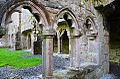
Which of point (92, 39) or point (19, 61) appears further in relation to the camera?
point (19, 61)

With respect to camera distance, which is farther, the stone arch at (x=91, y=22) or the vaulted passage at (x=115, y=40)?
the vaulted passage at (x=115, y=40)

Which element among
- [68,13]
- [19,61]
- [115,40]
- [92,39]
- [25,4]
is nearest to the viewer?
[25,4]

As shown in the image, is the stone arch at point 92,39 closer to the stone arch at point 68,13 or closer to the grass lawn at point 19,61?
the stone arch at point 68,13

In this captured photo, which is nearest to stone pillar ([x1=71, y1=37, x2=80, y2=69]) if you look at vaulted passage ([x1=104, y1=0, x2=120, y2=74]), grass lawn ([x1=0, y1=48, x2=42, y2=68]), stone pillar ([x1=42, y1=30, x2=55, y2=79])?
stone pillar ([x1=42, y1=30, x2=55, y2=79])

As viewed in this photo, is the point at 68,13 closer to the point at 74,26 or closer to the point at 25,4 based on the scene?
the point at 74,26

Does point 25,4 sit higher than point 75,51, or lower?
higher

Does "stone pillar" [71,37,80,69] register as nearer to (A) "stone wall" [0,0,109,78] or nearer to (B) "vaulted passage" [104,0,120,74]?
(A) "stone wall" [0,0,109,78]

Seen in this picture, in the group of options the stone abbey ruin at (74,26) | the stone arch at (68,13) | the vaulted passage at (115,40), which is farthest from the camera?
the vaulted passage at (115,40)

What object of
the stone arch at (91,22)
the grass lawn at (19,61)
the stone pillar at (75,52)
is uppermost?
the stone arch at (91,22)

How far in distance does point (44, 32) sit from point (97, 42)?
9.81 feet

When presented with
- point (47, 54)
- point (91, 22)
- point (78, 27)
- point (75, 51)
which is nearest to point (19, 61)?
point (91, 22)

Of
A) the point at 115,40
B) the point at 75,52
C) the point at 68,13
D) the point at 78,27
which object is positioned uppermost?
the point at 68,13

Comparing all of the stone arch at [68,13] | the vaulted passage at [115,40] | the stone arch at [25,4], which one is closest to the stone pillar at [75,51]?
the stone arch at [68,13]

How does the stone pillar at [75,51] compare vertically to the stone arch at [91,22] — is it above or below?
below
